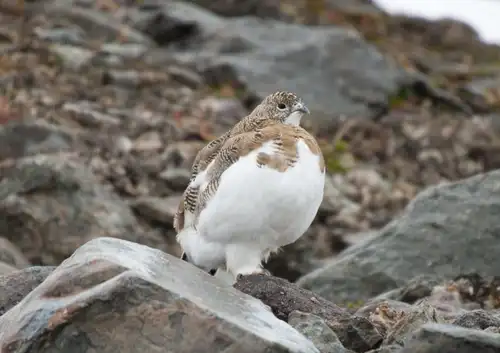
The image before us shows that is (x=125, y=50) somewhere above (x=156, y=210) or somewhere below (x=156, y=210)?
below

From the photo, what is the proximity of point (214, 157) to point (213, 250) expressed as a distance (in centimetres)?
52

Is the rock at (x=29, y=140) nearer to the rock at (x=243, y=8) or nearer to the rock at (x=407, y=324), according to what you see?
the rock at (x=407, y=324)

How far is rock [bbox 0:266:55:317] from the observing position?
5.23 m

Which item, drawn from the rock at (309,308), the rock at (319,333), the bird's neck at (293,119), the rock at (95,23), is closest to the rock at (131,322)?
the rock at (319,333)

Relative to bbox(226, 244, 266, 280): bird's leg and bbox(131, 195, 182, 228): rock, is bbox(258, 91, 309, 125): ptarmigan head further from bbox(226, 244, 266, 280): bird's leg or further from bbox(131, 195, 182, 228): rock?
bbox(131, 195, 182, 228): rock

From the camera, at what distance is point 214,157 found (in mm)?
6332

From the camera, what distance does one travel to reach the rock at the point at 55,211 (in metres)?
9.14

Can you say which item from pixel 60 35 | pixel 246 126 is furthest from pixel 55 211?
pixel 60 35

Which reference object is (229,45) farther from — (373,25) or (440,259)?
(440,259)

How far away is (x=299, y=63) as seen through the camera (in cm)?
1677

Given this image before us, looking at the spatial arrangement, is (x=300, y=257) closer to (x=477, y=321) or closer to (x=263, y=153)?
(x=263, y=153)

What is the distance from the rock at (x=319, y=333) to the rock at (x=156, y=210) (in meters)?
5.53

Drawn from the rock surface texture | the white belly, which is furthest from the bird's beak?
the rock surface texture

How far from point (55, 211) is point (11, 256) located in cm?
125
